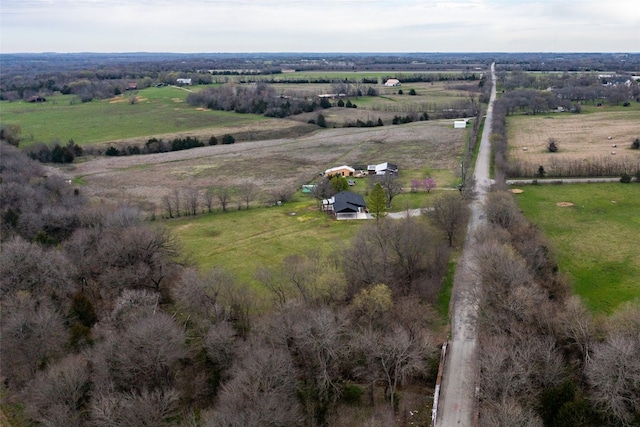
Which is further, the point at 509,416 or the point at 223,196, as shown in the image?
the point at 223,196

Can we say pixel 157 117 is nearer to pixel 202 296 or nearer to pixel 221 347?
pixel 202 296

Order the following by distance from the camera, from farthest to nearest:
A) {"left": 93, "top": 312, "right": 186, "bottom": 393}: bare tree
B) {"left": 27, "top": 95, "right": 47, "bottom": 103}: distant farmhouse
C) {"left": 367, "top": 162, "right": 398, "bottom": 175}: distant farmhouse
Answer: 1. {"left": 27, "top": 95, "right": 47, "bottom": 103}: distant farmhouse
2. {"left": 367, "top": 162, "right": 398, "bottom": 175}: distant farmhouse
3. {"left": 93, "top": 312, "right": 186, "bottom": 393}: bare tree

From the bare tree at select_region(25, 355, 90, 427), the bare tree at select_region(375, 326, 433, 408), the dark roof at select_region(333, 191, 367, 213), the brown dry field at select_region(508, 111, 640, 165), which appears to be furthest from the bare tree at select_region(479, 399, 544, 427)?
the brown dry field at select_region(508, 111, 640, 165)

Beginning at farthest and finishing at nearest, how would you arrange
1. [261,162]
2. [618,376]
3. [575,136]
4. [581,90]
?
[581,90], [575,136], [261,162], [618,376]

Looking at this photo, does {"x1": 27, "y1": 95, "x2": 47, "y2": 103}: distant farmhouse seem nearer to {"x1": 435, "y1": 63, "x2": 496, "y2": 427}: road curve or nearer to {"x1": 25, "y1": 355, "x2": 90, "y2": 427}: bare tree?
{"x1": 25, "y1": 355, "x2": 90, "y2": 427}: bare tree

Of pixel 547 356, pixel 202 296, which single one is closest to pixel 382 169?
pixel 202 296

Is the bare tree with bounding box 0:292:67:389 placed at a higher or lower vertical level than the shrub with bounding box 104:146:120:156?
lower
